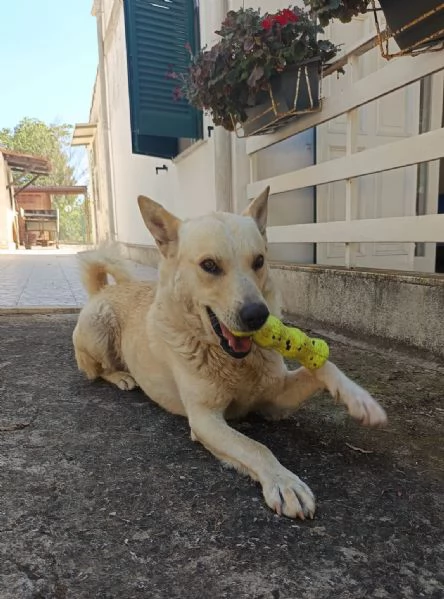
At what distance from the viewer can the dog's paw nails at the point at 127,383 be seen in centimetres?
212

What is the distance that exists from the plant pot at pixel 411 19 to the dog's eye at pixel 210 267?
146 centimetres

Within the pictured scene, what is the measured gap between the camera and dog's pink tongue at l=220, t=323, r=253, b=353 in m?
1.48

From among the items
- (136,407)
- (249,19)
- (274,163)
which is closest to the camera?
(136,407)

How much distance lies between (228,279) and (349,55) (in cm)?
222

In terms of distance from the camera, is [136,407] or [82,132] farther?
[82,132]

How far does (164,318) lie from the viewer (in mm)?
1746

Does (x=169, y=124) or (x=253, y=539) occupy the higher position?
(x=169, y=124)

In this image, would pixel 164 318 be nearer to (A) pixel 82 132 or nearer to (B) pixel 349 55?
(B) pixel 349 55

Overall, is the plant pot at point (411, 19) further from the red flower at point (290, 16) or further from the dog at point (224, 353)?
the dog at point (224, 353)

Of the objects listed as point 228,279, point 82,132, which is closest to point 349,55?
point 228,279

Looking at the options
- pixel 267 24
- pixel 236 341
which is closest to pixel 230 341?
pixel 236 341

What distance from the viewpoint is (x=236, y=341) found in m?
1.48

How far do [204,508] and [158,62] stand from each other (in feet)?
17.0

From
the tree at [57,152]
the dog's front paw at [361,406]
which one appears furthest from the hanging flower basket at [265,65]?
the tree at [57,152]
